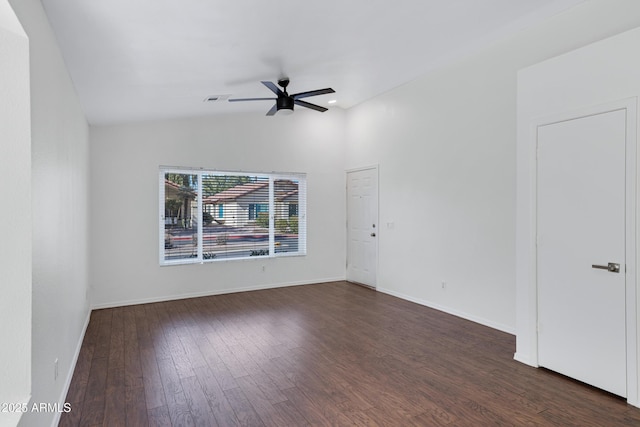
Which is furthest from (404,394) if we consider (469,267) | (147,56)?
(147,56)

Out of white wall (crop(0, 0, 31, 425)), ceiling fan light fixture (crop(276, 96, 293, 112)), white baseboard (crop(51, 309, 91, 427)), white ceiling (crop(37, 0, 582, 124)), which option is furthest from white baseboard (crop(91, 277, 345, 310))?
white wall (crop(0, 0, 31, 425))

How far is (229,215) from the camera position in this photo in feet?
20.3

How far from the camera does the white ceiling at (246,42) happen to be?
95.4 inches

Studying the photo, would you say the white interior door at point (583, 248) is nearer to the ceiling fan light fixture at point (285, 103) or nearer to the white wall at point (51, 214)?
the ceiling fan light fixture at point (285, 103)

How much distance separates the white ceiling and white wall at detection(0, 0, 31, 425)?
0.59 metres

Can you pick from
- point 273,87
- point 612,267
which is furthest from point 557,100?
point 273,87

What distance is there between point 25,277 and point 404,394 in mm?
2536

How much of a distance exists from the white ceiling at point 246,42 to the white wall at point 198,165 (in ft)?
2.00

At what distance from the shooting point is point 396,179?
227 inches

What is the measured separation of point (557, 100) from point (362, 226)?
3.93m

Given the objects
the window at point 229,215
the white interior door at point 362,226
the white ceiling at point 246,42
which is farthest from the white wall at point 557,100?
the window at point 229,215

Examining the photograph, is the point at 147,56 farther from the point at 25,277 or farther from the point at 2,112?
the point at 25,277

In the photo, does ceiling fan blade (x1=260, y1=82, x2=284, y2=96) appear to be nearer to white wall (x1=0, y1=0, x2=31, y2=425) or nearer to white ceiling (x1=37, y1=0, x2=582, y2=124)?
white ceiling (x1=37, y1=0, x2=582, y2=124)

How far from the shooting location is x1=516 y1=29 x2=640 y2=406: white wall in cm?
265
